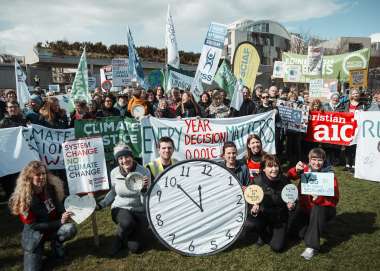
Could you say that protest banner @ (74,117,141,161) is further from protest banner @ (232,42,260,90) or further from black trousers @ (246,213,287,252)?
protest banner @ (232,42,260,90)

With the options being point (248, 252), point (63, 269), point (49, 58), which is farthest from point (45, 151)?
point (49, 58)

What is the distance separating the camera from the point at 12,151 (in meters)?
5.98

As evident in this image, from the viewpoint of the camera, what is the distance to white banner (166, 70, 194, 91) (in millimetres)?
10516

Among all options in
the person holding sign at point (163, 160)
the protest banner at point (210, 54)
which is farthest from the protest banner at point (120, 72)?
the person holding sign at point (163, 160)

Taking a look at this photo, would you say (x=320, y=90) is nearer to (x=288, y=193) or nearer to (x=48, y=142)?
(x=288, y=193)

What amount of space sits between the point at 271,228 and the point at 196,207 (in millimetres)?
1194

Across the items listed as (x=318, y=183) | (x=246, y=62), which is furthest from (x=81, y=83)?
(x=318, y=183)

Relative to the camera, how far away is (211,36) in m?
7.87

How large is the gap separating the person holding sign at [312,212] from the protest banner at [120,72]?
34.8 feet

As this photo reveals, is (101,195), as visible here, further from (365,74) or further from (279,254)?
(365,74)

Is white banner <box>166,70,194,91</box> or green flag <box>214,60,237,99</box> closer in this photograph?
white banner <box>166,70,194,91</box>

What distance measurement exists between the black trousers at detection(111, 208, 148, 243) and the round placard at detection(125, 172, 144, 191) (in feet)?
1.69

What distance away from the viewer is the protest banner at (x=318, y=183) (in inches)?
161

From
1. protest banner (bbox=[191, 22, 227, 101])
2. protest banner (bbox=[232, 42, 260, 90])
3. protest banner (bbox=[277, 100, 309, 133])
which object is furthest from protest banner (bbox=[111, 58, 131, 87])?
protest banner (bbox=[277, 100, 309, 133])
